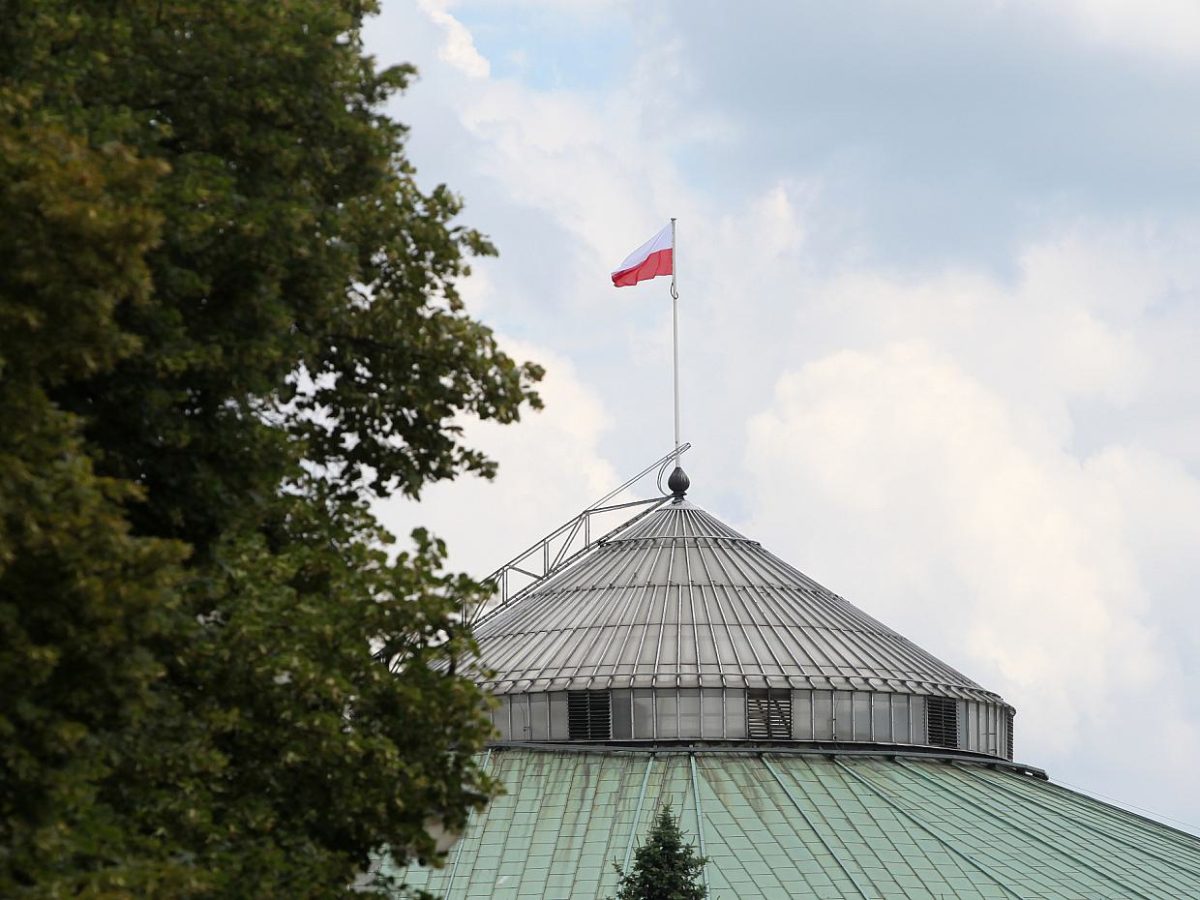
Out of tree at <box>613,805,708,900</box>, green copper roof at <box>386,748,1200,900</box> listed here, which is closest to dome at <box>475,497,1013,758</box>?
green copper roof at <box>386,748,1200,900</box>

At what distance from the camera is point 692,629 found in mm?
79375

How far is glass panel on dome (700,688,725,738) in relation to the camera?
7588cm

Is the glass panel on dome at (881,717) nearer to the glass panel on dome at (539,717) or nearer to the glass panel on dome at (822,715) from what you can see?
the glass panel on dome at (822,715)

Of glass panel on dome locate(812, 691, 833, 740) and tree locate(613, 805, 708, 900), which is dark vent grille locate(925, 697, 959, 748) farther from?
tree locate(613, 805, 708, 900)

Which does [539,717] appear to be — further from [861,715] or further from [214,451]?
[214,451]

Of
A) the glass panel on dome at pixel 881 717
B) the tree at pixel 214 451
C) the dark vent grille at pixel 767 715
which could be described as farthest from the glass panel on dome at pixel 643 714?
the tree at pixel 214 451

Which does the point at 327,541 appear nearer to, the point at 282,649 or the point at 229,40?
the point at 282,649

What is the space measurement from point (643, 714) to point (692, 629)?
14.8 ft

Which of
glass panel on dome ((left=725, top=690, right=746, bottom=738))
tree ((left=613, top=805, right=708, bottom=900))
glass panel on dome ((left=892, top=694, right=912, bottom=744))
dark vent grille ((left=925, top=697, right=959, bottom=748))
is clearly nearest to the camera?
tree ((left=613, top=805, right=708, bottom=900))

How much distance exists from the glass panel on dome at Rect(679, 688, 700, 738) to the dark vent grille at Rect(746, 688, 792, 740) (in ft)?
5.12

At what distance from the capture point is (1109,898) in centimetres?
6725

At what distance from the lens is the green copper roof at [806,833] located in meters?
65.7

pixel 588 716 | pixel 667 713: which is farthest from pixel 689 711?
pixel 588 716

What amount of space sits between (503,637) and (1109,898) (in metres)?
22.6
